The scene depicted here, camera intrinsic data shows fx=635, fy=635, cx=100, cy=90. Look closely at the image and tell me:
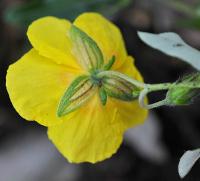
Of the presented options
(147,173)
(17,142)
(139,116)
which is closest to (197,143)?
(147,173)

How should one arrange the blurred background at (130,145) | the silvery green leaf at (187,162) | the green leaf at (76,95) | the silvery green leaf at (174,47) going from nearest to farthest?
the silvery green leaf at (174,47)
the silvery green leaf at (187,162)
the green leaf at (76,95)
the blurred background at (130,145)

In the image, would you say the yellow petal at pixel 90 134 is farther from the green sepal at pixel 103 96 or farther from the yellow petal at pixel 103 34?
the yellow petal at pixel 103 34

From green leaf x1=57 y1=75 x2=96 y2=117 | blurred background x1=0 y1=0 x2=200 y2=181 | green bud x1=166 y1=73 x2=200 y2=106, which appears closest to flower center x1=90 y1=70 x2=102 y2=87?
green leaf x1=57 y1=75 x2=96 y2=117

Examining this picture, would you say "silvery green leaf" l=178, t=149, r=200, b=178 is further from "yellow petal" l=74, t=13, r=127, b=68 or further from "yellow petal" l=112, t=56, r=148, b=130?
"yellow petal" l=74, t=13, r=127, b=68

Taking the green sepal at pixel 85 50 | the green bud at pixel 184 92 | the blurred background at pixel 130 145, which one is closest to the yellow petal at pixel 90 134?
the green sepal at pixel 85 50

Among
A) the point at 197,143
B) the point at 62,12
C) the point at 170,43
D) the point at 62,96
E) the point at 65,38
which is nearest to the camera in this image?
the point at 170,43

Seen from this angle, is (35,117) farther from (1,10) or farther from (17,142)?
(1,10)
